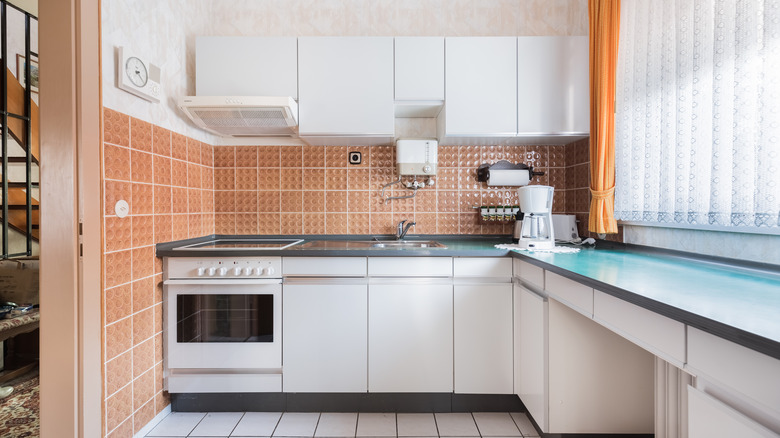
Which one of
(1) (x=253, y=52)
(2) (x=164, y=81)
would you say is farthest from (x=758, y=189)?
(2) (x=164, y=81)

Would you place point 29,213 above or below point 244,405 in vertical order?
above

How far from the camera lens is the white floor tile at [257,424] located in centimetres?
175

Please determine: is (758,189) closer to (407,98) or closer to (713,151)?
(713,151)

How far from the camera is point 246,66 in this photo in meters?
2.13

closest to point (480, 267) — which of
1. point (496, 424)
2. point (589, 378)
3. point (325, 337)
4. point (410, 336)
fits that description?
point (410, 336)

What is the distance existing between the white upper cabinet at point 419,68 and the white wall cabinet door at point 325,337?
1.23 m

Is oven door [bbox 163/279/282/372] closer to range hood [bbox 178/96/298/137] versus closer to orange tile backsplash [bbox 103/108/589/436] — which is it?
orange tile backsplash [bbox 103/108/589/436]

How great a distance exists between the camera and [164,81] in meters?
1.96

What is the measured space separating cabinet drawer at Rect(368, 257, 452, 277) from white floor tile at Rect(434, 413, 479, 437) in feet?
2.56

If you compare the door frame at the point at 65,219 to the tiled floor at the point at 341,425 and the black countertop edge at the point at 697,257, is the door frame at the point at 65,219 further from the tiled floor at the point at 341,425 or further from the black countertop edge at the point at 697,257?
the black countertop edge at the point at 697,257

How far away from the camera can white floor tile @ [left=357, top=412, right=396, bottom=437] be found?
1.75 meters

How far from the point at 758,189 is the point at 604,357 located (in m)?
0.85

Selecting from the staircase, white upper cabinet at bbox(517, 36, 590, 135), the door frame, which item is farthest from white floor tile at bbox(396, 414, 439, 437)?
the staircase

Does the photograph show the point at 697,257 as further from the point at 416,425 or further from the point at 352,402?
the point at 352,402
